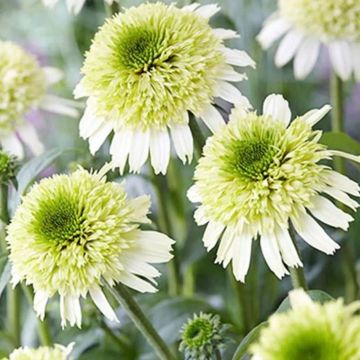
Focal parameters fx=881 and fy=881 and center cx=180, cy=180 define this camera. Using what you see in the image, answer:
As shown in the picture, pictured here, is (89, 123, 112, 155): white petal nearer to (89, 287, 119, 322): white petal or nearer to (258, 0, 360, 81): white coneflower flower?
(89, 287, 119, 322): white petal

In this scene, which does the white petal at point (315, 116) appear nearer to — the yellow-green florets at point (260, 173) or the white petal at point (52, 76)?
the yellow-green florets at point (260, 173)

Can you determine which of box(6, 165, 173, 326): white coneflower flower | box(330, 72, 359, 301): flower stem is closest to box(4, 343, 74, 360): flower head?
box(6, 165, 173, 326): white coneflower flower

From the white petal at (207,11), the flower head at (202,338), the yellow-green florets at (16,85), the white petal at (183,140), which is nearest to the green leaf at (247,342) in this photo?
the flower head at (202,338)

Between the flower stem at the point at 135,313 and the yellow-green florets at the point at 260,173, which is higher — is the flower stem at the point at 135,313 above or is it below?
below

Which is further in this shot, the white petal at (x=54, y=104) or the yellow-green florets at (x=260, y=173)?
the white petal at (x=54, y=104)

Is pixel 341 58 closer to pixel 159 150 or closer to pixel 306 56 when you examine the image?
pixel 306 56

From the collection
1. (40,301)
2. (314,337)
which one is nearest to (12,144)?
(40,301)

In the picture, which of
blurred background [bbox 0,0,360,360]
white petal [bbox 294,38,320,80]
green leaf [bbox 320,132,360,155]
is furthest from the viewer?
white petal [bbox 294,38,320,80]
